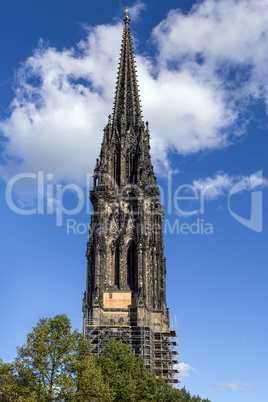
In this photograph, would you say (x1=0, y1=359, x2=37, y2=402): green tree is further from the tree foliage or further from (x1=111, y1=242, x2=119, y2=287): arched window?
(x1=111, y1=242, x2=119, y2=287): arched window

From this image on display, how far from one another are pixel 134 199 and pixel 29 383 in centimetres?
4155

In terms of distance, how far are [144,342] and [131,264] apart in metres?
11.0

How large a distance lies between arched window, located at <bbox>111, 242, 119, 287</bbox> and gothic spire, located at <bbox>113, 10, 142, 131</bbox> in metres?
20.7

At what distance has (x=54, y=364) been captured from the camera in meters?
35.7

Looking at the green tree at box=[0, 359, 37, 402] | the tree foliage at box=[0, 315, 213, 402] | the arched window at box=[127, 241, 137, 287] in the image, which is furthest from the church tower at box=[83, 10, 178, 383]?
the green tree at box=[0, 359, 37, 402]

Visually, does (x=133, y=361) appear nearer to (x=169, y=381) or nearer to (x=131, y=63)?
(x=169, y=381)

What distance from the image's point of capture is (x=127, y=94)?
3406 inches

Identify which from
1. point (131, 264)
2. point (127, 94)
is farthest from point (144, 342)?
point (127, 94)

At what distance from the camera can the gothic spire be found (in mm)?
83625

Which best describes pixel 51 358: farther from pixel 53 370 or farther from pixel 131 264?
pixel 131 264

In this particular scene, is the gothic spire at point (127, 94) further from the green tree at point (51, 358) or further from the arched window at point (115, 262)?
the green tree at point (51, 358)

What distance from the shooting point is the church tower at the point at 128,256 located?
64.7 m

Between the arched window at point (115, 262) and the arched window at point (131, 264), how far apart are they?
154 centimetres

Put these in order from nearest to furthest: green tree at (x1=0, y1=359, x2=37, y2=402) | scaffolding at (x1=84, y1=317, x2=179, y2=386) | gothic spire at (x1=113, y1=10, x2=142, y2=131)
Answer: green tree at (x1=0, y1=359, x2=37, y2=402)
scaffolding at (x1=84, y1=317, x2=179, y2=386)
gothic spire at (x1=113, y1=10, x2=142, y2=131)
